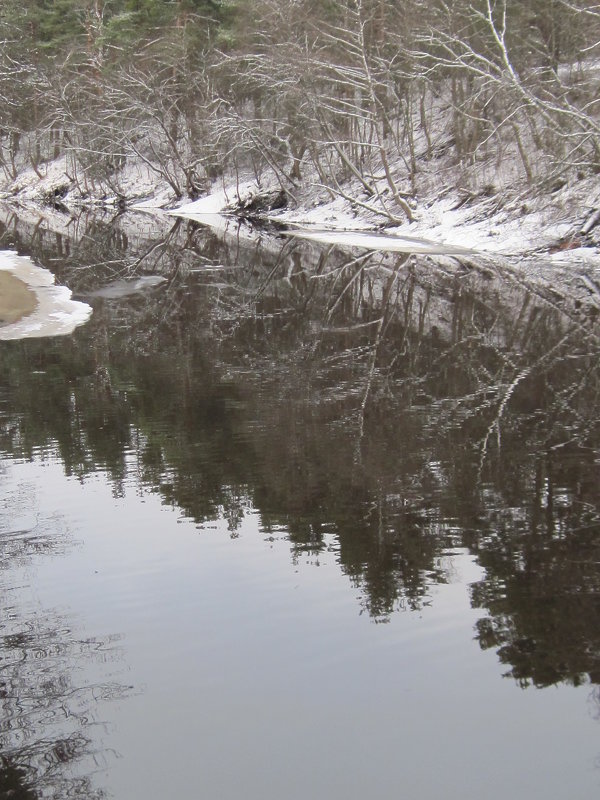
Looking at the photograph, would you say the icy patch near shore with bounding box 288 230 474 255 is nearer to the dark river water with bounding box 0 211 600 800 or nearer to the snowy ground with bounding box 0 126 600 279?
the snowy ground with bounding box 0 126 600 279

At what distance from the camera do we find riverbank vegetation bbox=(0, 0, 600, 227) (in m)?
30.6

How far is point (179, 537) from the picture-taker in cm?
867

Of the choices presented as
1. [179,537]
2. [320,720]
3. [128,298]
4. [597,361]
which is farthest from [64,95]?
[320,720]

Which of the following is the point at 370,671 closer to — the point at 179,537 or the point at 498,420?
the point at 179,537

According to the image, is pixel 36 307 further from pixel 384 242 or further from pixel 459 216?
Answer: pixel 459 216

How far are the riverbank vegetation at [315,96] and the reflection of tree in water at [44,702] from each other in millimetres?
20316

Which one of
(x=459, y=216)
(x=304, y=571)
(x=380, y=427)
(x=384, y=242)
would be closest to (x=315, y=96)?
(x=384, y=242)

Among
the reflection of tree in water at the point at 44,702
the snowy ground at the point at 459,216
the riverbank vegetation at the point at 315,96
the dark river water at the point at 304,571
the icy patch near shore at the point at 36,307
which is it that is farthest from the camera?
the riverbank vegetation at the point at 315,96

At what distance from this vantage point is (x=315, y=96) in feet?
114

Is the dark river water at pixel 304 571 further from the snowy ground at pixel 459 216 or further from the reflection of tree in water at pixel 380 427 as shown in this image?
the snowy ground at pixel 459 216

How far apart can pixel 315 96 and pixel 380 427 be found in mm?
26137

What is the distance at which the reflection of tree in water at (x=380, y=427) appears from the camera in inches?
297

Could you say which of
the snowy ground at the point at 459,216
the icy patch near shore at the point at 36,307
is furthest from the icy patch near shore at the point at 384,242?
the icy patch near shore at the point at 36,307

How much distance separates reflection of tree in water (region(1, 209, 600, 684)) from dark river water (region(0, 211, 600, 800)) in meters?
0.04
